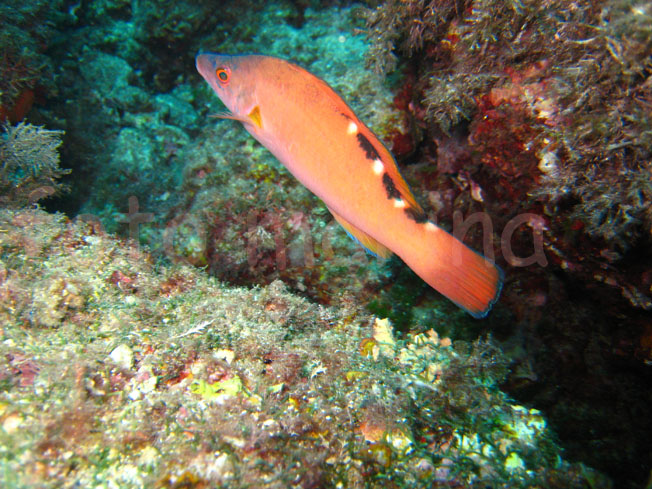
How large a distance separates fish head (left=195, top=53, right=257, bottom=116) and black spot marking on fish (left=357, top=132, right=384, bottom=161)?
112 centimetres

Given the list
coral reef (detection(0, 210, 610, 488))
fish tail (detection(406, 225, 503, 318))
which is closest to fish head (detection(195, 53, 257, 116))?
coral reef (detection(0, 210, 610, 488))

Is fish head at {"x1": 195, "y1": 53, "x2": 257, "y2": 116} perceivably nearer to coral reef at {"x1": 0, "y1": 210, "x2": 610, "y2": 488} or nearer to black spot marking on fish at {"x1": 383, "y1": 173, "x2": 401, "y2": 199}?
black spot marking on fish at {"x1": 383, "y1": 173, "x2": 401, "y2": 199}

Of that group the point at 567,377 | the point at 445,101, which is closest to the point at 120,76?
the point at 445,101

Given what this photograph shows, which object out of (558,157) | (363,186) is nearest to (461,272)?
(363,186)

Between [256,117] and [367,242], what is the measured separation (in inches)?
57.4

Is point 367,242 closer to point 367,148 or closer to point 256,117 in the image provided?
point 367,148

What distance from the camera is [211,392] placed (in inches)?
73.5

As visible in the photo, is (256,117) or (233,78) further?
(233,78)

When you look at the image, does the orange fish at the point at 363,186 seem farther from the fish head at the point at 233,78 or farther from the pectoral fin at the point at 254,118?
the fish head at the point at 233,78

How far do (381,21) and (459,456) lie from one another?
4284mm

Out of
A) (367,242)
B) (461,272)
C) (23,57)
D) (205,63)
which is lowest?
(461,272)

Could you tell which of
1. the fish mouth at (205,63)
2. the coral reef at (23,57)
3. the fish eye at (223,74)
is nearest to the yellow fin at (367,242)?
the fish eye at (223,74)

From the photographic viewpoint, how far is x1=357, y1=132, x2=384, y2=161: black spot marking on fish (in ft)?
7.29

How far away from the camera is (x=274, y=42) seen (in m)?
6.52
